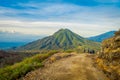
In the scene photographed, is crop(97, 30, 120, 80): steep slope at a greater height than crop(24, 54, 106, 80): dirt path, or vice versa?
crop(97, 30, 120, 80): steep slope

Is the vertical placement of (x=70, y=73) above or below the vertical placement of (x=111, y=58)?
below

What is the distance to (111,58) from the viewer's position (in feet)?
104

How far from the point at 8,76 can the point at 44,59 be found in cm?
1559

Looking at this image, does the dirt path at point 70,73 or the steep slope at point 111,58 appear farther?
the dirt path at point 70,73

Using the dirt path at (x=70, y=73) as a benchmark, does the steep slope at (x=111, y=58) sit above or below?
above

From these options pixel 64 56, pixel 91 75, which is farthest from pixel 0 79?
pixel 64 56

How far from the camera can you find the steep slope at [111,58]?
98.6 feet

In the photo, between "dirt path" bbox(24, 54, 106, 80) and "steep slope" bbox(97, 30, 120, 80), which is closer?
"steep slope" bbox(97, 30, 120, 80)

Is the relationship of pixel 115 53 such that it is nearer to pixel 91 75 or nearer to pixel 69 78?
pixel 91 75

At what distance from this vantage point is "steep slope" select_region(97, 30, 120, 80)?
3006cm

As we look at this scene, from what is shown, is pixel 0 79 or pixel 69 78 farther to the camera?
pixel 0 79

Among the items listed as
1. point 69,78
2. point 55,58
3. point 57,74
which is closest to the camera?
point 69,78

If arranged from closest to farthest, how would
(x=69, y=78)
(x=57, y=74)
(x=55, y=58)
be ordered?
(x=69, y=78) → (x=57, y=74) → (x=55, y=58)

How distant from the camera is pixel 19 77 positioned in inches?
1312
